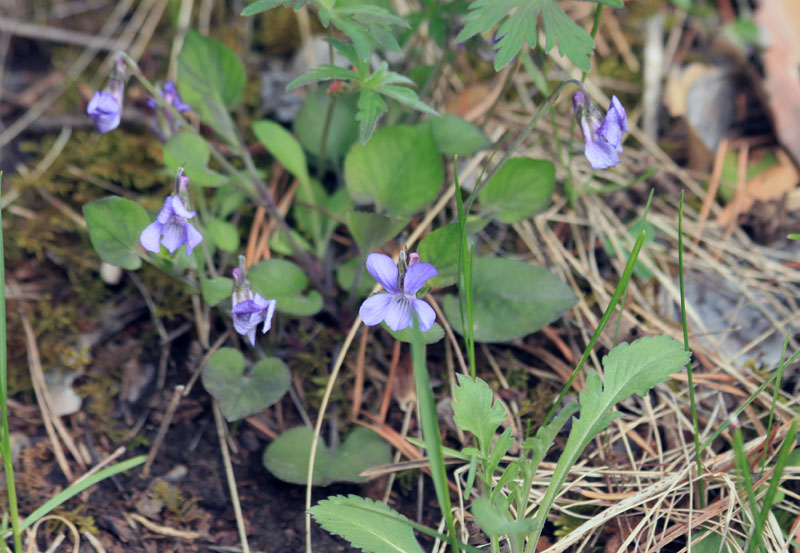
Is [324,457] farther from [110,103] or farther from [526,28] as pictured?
[526,28]

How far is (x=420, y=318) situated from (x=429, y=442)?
0.31 metres

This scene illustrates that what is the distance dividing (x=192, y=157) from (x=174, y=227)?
1.32ft

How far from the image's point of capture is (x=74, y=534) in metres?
1.69

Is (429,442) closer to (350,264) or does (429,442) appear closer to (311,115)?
(350,264)

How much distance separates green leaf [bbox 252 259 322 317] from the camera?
6.33ft

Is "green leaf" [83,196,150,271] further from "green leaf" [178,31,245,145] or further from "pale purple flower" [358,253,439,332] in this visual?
"pale purple flower" [358,253,439,332]

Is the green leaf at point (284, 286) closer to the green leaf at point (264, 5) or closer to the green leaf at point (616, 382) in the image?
the green leaf at point (264, 5)

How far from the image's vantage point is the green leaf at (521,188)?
2.03 meters

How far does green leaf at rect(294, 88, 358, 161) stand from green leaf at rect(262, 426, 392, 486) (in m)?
0.92

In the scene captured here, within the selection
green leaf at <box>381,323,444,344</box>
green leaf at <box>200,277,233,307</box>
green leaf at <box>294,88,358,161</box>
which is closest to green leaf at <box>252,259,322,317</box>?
green leaf at <box>200,277,233,307</box>

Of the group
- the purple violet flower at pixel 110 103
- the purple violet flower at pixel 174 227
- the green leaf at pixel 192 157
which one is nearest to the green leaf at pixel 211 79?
the green leaf at pixel 192 157

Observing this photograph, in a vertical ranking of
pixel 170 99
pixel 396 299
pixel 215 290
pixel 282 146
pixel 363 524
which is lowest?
pixel 363 524

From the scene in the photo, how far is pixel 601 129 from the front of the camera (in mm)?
1689

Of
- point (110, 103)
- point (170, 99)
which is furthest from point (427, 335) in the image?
point (170, 99)
